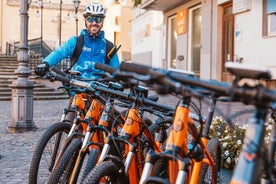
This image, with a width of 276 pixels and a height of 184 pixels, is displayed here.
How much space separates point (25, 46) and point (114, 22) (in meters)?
34.8

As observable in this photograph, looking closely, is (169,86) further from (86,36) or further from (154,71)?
(86,36)

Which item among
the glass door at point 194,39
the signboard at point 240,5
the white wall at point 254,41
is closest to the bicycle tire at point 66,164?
the white wall at point 254,41

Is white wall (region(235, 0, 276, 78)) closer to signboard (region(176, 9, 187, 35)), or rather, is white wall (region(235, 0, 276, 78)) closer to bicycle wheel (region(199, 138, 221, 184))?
signboard (region(176, 9, 187, 35))

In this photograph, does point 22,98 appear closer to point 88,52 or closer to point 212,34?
point 88,52

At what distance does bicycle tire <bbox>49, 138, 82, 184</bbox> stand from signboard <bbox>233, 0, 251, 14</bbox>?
11.9 meters

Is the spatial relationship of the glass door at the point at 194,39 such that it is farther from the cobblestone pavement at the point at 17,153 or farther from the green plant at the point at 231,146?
the green plant at the point at 231,146

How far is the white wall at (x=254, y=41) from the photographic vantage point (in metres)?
13.6

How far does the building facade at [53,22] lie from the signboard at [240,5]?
25.3 meters

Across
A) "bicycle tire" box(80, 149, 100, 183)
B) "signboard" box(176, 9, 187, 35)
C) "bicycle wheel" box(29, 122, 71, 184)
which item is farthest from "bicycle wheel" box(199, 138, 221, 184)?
"signboard" box(176, 9, 187, 35)

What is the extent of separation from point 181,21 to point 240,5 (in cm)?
573

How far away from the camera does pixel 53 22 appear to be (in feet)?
161

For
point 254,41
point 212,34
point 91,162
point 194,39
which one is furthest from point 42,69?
point 194,39

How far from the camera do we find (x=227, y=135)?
16.2ft

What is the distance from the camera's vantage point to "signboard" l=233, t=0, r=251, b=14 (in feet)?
47.8
